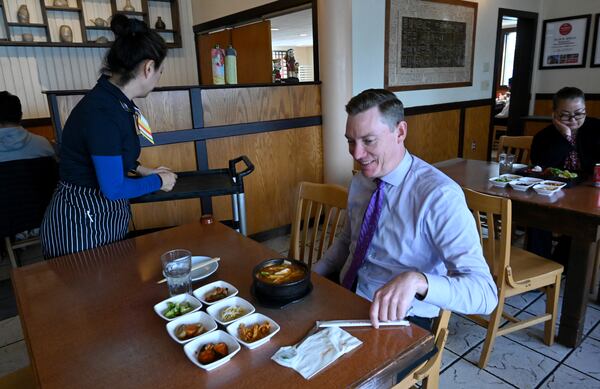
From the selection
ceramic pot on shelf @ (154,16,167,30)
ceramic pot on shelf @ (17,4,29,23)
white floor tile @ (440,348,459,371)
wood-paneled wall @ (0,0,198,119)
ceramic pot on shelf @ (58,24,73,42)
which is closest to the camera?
white floor tile @ (440,348,459,371)

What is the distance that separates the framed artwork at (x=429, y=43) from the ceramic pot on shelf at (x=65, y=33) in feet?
11.2

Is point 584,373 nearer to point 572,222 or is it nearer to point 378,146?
point 572,222

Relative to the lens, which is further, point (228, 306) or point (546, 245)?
point (546, 245)

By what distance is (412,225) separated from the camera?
1.17 m

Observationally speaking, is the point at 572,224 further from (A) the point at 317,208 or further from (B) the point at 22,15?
(B) the point at 22,15

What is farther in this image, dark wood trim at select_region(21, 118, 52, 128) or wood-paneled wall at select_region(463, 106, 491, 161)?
wood-paneled wall at select_region(463, 106, 491, 161)

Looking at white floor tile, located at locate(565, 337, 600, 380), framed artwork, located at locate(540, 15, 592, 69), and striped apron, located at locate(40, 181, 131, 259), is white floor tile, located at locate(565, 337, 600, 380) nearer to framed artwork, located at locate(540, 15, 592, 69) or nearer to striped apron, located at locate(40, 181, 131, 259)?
striped apron, located at locate(40, 181, 131, 259)

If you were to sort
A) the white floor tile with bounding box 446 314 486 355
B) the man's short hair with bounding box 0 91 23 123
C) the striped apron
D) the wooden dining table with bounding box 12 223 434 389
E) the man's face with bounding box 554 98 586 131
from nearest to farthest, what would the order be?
the wooden dining table with bounding box 12 223 434 389 → the striped apron → the white floor tile with bounding box 446 314 486 355 → the man's face with bounding box 554 98 586 131 → the man's short hair with bounding box 0 91 23 123

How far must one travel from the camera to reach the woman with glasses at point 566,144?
2.39m

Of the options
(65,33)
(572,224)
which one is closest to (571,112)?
(572,224)

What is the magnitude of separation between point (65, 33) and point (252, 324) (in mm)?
4709

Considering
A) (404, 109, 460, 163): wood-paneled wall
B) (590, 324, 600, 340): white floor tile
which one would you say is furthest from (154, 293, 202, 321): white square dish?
(404, 109, 460, 163): wood-paneled wall

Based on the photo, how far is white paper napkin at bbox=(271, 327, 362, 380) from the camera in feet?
2.55

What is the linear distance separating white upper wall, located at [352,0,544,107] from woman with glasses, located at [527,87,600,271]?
157 centimetres
